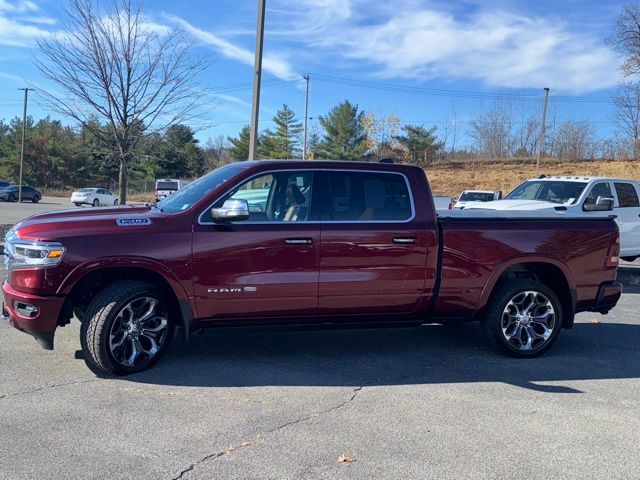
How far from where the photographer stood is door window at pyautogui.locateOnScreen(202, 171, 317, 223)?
5.16m

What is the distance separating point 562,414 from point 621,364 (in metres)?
1.80

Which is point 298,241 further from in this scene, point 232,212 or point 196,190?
point 196,190

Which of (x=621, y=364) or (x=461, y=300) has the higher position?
(x=461, y=300)

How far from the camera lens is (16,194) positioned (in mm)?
41812

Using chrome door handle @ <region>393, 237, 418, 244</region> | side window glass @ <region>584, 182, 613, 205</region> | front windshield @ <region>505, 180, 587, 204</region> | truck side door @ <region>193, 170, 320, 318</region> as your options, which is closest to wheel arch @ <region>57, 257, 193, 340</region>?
truck side door @ <region>193, 170, 320, 318</region>

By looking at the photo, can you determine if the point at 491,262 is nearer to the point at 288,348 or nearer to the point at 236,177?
the point at 288,348

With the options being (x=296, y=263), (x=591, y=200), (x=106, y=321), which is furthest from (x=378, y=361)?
(x=591, y=200)

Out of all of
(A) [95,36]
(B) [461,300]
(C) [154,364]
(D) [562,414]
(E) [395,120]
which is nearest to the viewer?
(D) [562,414]

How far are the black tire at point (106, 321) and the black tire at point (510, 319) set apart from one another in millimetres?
3244

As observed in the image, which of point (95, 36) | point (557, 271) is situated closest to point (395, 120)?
point (95, 36)

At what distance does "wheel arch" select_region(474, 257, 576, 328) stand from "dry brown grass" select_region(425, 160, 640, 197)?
3757 cm

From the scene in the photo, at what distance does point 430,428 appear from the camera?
159 inches

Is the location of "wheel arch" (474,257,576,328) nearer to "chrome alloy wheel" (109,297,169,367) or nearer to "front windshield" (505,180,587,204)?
"chrome alloy wheel" (109,297,169,367)

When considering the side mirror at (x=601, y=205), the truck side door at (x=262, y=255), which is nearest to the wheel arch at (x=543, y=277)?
the truck side door at (x=262, y=255)
